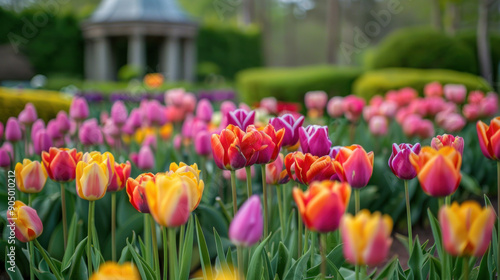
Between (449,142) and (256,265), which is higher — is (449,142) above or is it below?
above

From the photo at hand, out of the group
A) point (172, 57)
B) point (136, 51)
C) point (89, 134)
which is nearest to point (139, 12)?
point (136, 51)

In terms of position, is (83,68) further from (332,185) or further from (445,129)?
(332,185)

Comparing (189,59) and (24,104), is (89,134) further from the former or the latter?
(189,59)

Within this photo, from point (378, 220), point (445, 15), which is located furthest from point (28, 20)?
point (378, 220)

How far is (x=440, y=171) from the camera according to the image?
3.06 ft

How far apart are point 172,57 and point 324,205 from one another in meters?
18.8

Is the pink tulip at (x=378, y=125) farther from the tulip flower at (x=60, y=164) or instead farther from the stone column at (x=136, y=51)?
the stone column at (x=136, y=51)

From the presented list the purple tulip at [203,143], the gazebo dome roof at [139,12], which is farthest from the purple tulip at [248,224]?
the gazebo dome roof at [139,12]

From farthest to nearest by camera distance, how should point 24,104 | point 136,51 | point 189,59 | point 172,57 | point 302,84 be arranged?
point 189,59 < point 172,57 < point 136,51 < point 302,84 < point 24,104

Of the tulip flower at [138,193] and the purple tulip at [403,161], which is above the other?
the purple tulip at [403,161]

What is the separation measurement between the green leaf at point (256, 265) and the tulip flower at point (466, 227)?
1.46ft

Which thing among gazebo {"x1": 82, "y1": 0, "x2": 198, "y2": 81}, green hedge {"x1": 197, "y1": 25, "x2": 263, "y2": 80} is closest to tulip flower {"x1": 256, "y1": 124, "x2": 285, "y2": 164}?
gazebo {"x1": 82, "y1": 0, "x2": 198, "y2": 81}

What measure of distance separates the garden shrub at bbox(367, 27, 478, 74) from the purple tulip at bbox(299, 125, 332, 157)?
856 cm

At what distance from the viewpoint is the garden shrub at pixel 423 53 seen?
9.31 meters
